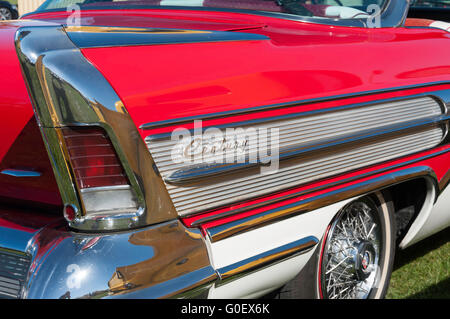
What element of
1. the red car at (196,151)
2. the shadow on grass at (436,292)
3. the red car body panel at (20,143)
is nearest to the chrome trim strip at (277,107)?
A: the red car at (196,151)

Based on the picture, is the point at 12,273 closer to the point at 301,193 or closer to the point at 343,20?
the point at 301,193

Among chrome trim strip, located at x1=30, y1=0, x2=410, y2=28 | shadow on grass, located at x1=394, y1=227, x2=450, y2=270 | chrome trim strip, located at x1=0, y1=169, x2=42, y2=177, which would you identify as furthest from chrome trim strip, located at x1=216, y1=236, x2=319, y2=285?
shadow on grass, located at x1=394, y1=227, x2=450, y2=270

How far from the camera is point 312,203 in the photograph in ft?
6.57

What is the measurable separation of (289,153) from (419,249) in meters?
1.98

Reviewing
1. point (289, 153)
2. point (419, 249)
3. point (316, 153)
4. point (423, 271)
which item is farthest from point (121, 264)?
point (419, 249)

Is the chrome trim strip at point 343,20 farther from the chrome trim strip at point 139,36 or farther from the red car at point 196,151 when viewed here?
the chrome trim strip at point 139,36

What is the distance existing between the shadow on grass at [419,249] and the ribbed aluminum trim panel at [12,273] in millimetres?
2269

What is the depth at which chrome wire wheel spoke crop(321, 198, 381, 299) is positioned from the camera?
238 cm

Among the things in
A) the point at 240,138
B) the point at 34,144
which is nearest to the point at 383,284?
the point at 240,138

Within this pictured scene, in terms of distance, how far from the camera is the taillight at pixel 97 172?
1.58 meters

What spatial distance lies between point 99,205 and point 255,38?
85cm

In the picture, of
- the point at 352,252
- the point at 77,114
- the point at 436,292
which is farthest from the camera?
the point at 436,292

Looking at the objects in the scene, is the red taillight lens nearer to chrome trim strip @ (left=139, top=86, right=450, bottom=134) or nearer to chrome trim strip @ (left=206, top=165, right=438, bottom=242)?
chrome trim strip @ (left=139, top=86, right=450, bottom=134)
